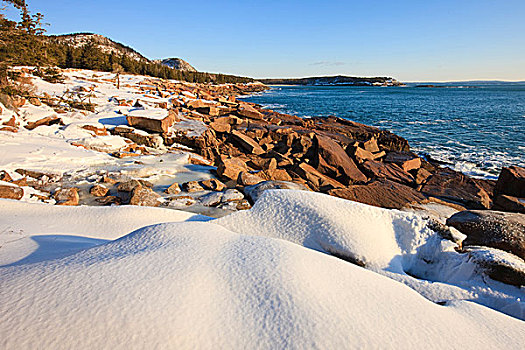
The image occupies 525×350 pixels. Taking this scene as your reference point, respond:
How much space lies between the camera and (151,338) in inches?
55.4

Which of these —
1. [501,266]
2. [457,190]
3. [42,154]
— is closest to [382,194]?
[457,190]

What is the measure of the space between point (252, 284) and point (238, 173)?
5412 millimetres

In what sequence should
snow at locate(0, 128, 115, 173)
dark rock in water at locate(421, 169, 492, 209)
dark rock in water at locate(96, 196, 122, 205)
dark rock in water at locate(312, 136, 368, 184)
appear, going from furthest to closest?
dark rock in water at locate(312, 136, 368, 184), dark rock in water at locate(421, 169, 492, 209), snow at locate(0, 128, 115, 173), dark rock in water at locate(96, 196, 122, 205)

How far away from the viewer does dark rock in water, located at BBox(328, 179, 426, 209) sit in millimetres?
6211

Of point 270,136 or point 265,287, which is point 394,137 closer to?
point 270,136

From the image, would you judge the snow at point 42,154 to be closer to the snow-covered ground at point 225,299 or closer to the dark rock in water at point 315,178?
the snow-covered ground at point 225,299

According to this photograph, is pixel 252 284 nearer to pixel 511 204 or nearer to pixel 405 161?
pixel 511 204

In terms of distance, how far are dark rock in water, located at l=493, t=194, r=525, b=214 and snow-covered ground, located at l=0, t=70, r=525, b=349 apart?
424cm

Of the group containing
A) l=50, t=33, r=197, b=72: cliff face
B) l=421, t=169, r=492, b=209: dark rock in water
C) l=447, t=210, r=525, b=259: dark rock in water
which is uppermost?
l=50, t=33, r=197, b=72: cliff face

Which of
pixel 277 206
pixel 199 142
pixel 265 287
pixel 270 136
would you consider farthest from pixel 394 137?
pixel 265 287

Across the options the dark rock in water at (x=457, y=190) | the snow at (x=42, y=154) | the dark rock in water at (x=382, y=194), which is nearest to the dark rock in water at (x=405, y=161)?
the dark rock in water at (x=457, y=190)

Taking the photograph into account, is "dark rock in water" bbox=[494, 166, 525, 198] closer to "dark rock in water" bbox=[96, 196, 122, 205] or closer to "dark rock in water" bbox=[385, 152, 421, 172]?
"dark rock in water" bbox=[385, 152, 421, 172]

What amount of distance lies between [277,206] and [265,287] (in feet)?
5.29

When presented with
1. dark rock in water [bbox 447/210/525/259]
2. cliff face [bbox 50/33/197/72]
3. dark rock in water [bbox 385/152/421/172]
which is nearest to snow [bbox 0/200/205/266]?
dark rock in water [bbox 447/210/525/259]
